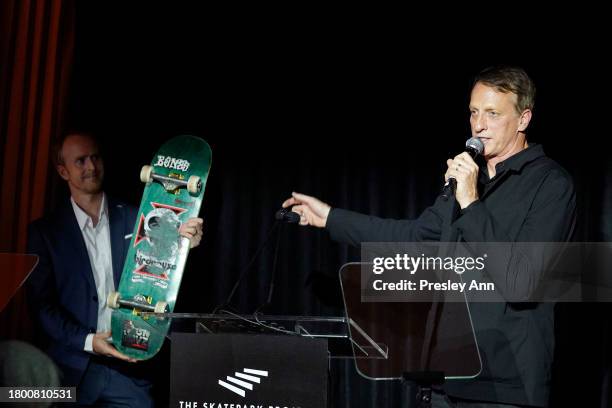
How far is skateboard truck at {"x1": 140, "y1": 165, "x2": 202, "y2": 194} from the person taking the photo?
129 inches

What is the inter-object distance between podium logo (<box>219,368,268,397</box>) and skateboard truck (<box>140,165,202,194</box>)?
157cm

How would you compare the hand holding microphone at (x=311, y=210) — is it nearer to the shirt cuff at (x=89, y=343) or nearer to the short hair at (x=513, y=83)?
the short hair at (x=513, y=83)

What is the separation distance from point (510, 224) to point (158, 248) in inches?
68.6

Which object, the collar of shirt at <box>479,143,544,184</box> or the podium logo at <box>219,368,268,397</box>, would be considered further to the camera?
the collar of shirt at <box>479,143,544,184</box>

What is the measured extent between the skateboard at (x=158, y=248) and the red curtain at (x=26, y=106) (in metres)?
0.64

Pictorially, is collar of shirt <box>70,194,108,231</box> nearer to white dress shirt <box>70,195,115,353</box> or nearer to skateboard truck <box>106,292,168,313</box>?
white dress shirt <box>70,195,115,353</box>

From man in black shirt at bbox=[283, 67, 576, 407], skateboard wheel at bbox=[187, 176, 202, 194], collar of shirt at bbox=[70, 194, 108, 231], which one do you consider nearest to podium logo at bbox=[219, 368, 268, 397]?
man in black shirt at bbox=[283, 67, 576, 407]

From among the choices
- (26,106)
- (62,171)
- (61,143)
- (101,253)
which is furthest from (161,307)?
(26,106)

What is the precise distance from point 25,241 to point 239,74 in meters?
1.39

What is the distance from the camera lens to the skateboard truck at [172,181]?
328cm

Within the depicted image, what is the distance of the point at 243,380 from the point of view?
182cm

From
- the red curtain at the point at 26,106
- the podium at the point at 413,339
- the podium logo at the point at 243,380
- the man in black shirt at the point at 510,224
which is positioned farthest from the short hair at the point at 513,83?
the red curtain at the point at 26,106

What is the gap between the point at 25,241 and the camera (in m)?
3.57

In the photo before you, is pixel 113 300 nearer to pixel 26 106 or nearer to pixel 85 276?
pixel 85 276
